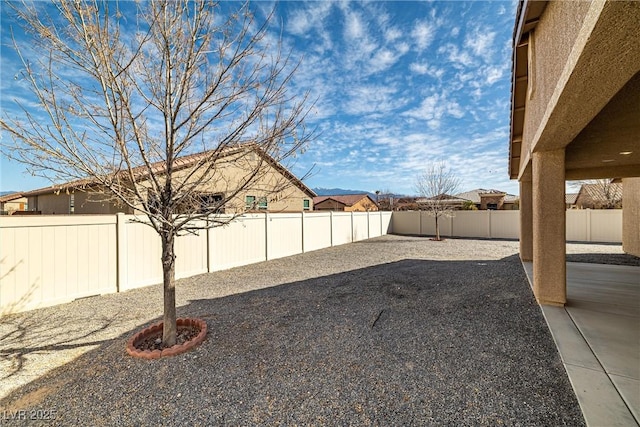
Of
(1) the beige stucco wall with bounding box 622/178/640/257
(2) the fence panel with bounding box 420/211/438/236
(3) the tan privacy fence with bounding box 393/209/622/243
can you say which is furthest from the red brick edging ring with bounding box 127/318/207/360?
(3) the tan privacy fence with bounding box 393/209/622/243

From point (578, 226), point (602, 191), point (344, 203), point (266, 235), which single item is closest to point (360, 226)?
point (266, 235)

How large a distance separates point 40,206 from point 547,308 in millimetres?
20928

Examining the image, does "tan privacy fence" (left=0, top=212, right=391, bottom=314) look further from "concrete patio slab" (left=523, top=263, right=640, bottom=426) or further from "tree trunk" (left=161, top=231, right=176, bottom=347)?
"concrete patio slab" (left=523, top=263, right=640, bottom=426)

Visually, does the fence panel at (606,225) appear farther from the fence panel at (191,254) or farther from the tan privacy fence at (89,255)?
the fence panel at (191,254)

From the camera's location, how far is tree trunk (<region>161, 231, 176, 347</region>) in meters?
3.17

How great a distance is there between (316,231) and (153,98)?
9.59m

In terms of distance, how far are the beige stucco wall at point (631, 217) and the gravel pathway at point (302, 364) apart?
711 centimetres

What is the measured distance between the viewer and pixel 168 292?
3227 mm

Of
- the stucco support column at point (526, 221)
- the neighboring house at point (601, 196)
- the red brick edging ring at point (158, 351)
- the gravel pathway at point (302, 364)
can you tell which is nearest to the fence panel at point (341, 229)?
the stucco support column at point (526, 221)

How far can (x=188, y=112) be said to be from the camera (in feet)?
10.1

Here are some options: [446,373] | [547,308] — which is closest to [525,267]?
[547,308]

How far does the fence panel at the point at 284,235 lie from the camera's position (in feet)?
31.3

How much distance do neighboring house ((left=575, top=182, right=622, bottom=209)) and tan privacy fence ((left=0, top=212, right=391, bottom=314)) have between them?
2680cm

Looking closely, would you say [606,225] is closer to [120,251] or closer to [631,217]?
[631,217]
